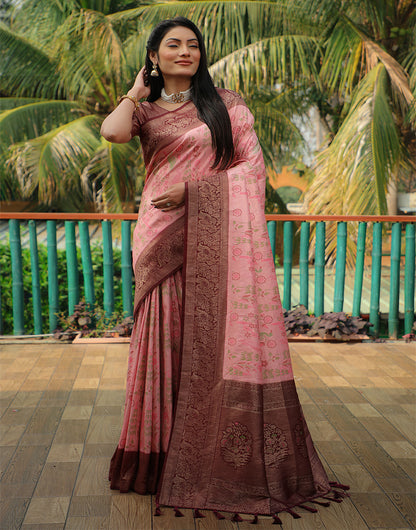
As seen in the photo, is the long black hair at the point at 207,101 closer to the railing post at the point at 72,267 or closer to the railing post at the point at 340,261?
the railing post at the point at 72,267

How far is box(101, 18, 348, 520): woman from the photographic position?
2047 mm

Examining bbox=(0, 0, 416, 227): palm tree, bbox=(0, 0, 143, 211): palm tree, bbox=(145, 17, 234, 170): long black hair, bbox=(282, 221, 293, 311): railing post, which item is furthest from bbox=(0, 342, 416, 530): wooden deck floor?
bbox=(0, 0, 143, 211): palm tree

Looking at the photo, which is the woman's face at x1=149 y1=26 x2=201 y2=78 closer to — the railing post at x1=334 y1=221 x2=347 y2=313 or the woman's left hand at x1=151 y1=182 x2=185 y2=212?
the woman's left hand at x1=151 y1=182 x2=185 y2=212

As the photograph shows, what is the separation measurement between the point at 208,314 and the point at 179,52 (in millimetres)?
928

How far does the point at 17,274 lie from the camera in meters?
4.57

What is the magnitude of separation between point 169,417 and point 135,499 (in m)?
0.32

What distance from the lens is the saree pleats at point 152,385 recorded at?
2139mm

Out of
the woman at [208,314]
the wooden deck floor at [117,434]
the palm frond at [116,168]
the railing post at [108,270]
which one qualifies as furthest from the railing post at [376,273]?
the palm frond at [116,168]

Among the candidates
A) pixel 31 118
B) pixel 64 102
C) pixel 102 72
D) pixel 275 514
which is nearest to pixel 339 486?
pixel 275 514

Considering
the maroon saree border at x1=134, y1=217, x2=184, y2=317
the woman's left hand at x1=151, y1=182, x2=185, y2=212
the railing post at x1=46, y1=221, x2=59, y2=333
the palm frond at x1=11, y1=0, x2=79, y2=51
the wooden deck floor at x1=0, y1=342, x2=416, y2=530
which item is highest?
the palm frond at x1=11, y1=0, x2=79, y2=51

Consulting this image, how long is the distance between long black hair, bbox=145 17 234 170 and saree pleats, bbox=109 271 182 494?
0.47m

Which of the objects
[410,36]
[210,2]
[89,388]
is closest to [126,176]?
[210,2]

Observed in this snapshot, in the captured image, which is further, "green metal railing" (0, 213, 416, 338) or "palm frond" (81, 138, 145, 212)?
"palm frond" (81, 138, 145, 212)

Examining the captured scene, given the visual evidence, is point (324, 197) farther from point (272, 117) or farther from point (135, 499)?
point (135, 499)
